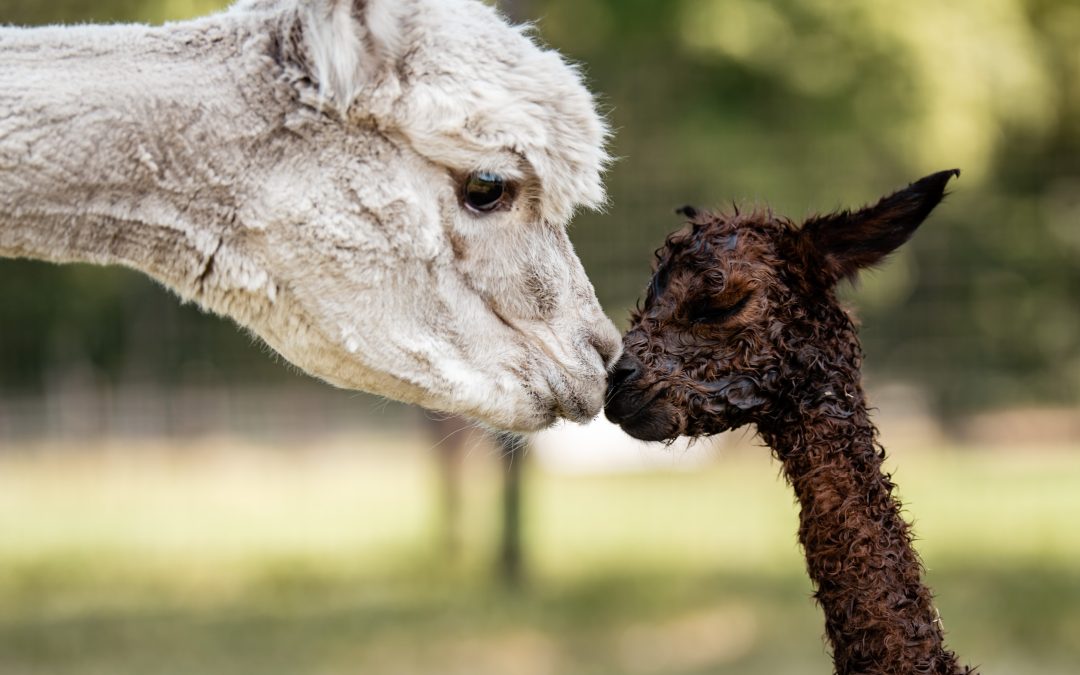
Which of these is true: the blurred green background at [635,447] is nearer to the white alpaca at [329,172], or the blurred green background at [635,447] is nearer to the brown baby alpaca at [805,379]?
the brown baby alpaca at [805,379]

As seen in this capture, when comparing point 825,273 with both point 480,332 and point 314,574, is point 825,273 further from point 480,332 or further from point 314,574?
point 314,574

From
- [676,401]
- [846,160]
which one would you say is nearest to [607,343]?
[676,401]

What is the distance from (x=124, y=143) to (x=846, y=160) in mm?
8283

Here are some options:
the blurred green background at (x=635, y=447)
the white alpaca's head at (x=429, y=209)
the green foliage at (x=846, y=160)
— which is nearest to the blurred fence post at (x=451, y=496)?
the blurred green background at (x=635, y=447)

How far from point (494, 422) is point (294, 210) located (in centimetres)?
65

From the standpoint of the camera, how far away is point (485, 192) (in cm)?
279

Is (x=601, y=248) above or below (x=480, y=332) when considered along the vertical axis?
above

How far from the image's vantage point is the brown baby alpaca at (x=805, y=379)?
2.82 metres

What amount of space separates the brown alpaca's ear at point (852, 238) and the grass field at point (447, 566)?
550cm

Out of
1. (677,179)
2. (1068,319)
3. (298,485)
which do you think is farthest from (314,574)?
(1068,319)

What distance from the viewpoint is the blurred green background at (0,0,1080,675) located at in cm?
884

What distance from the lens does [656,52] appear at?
407 inches

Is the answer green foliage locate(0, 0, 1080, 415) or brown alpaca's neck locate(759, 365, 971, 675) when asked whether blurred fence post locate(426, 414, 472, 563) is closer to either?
green foliage locate(0, 0, 1080, 415)

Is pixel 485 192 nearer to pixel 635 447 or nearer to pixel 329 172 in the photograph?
pixel 329 172
